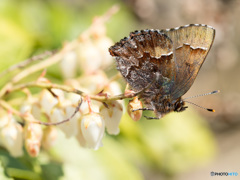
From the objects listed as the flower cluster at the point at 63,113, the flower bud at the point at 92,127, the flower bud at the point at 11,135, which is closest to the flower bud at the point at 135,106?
the flower cluster at the point at 63,113

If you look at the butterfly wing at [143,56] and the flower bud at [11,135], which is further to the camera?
the flower bud at [11,135]

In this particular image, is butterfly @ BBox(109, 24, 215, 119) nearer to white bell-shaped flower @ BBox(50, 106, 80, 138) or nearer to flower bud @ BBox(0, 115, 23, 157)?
white bell-shaped flower @ BBox(50, 106, 80, 138)

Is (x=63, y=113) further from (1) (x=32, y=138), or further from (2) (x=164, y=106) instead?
(2) (x=164, y=106)

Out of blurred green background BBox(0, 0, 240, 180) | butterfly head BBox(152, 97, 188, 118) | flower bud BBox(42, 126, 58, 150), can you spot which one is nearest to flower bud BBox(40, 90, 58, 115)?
flower bud BBox(42, 126, 58, 150)

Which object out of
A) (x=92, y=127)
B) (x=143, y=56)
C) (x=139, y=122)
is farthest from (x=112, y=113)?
(x=139, y=122)

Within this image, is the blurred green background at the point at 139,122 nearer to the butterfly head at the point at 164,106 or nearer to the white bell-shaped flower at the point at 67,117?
the white bell-shaped flower at the point at 67,117

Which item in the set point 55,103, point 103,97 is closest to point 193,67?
point 103,97
